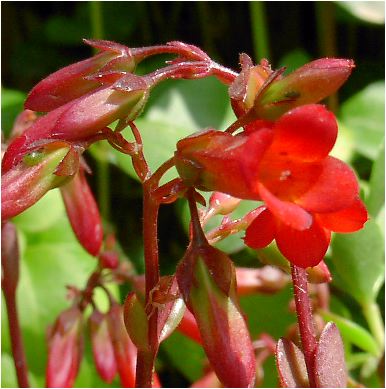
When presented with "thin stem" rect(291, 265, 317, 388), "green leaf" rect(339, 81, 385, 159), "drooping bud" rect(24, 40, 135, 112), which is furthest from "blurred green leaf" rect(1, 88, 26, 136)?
"thin stem" rect(291, 265, 317, 388)

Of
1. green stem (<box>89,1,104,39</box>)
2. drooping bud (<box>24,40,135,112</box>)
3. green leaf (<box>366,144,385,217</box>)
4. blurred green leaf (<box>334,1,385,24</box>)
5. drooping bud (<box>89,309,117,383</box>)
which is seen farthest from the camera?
green stem (<box>89,1,104,39</box>)

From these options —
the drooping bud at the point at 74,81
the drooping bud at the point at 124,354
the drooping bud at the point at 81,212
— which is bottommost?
the drooping bud at the point at 124,354

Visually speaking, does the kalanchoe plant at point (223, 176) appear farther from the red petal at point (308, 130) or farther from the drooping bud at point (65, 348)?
the drooping bud at point (65, 348)

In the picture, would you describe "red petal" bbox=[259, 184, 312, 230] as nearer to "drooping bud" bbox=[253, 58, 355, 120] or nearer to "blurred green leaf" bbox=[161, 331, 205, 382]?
"drooping bud" bbox=[253, 58, 355, 120]

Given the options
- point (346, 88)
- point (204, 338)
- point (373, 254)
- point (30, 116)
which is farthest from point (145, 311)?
point (346, 88)

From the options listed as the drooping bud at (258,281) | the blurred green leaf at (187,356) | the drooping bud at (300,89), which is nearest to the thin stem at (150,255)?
the drooping bud at (300,89)

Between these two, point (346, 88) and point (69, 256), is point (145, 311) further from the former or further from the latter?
point (346, 88)

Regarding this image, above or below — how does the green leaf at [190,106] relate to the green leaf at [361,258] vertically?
below
